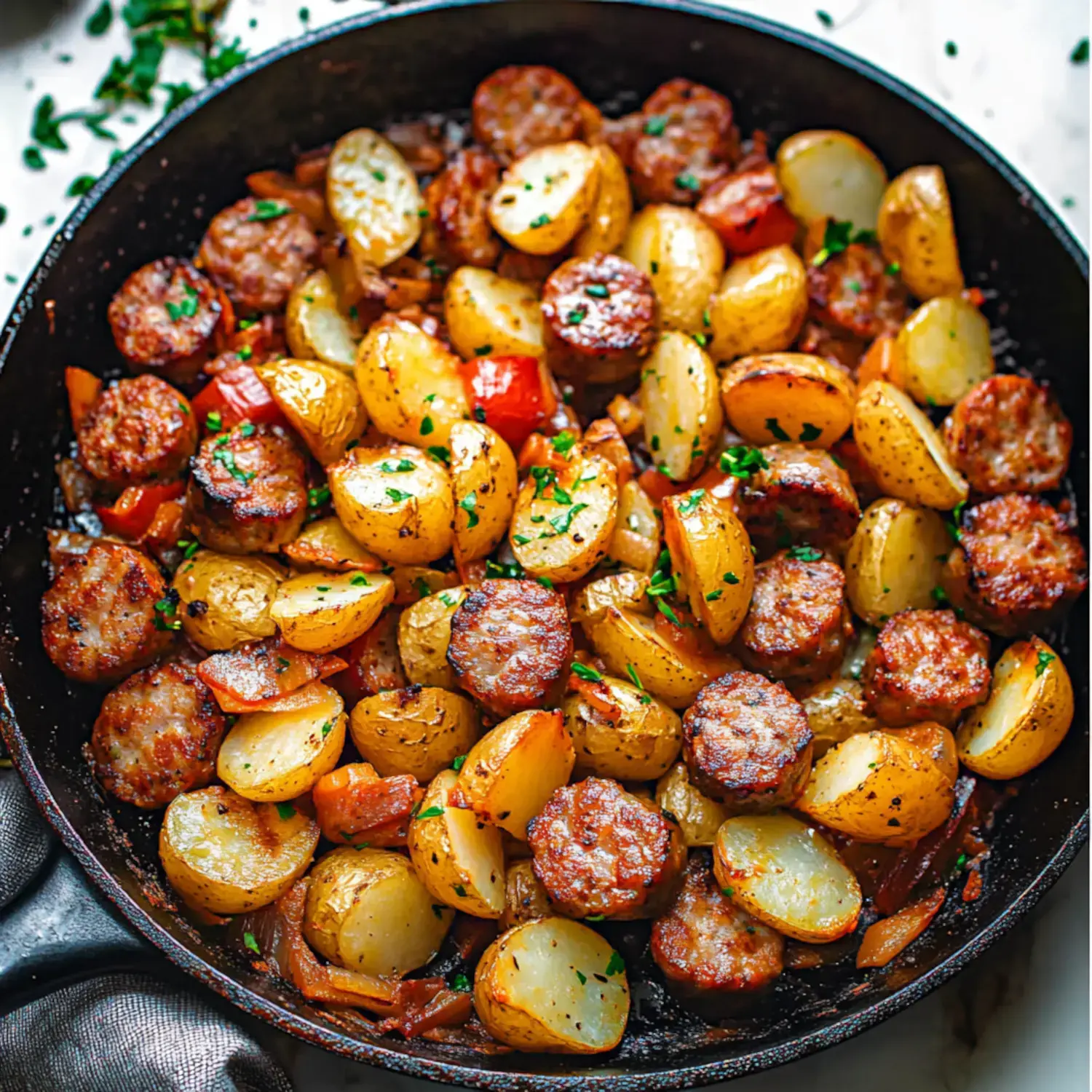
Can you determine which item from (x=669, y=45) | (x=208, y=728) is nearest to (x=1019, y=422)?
(x=669, y=45)

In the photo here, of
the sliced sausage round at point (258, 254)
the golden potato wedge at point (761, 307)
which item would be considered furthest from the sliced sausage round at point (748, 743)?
the sliced sausage round at point (258, 254)

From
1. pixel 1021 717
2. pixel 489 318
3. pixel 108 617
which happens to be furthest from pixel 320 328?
pixel 1021 717

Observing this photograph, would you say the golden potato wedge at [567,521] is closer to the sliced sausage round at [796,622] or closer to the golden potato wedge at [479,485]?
the golden potato wedge at [479,485]

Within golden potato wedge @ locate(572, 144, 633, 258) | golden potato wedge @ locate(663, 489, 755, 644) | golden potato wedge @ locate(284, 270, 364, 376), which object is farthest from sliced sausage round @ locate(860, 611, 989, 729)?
golden potato wedge @ locate(284, 270, 364, 376)

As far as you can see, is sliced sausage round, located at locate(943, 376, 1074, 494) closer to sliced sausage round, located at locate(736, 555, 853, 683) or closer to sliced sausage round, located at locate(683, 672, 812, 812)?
sliced sausage round, located at locate(736, 555, 853, 683)

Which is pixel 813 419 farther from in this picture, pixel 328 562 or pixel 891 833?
pixel 328 562
